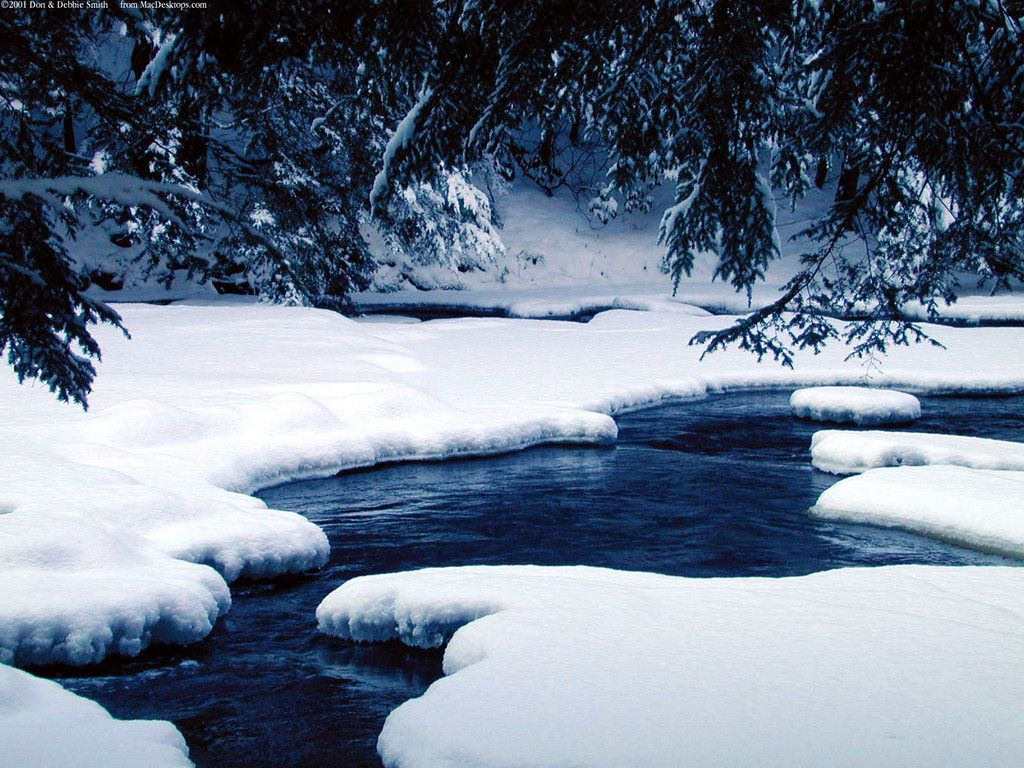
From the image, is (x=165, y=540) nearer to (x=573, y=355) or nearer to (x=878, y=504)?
(x=878, y=504)

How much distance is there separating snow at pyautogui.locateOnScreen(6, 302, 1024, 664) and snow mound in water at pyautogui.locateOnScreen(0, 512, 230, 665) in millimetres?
12

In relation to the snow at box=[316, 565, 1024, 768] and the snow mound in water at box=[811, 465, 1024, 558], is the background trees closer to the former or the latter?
the snow at box=[316, 565, 1024, 768]

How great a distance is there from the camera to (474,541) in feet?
27.7

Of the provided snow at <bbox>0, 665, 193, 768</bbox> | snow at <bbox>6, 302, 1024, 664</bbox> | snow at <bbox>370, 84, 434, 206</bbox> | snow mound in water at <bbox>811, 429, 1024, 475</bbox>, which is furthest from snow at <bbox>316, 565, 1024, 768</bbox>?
snow mound in water at <bbox>811, 429, 1024, 475</bbox>

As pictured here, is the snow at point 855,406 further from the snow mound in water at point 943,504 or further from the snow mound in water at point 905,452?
the snow mound in water at point 943,504

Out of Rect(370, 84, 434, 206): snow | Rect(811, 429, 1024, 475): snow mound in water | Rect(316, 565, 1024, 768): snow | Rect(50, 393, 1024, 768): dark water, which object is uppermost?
Rect(370, 84, 434, 206): snow

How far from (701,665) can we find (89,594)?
3.51m

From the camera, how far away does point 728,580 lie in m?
6.57

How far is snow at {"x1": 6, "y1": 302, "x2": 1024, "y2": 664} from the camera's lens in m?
6.09

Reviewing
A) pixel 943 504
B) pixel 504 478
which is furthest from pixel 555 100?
pixel 504 478

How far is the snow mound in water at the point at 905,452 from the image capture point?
34.8ft

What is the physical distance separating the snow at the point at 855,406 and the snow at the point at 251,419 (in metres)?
2.26

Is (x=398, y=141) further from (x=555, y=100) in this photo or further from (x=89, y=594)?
(x=89, y=594)

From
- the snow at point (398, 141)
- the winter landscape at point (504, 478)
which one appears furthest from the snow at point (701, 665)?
the snow at point (398, 141)
